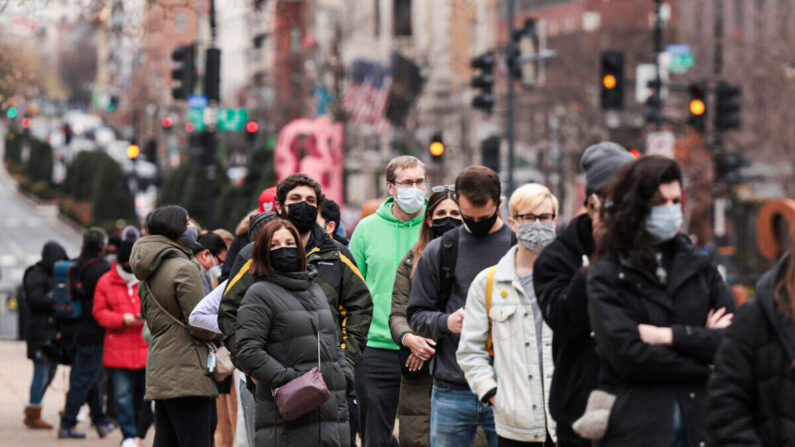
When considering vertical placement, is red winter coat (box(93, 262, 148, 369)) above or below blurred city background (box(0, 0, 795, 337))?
below

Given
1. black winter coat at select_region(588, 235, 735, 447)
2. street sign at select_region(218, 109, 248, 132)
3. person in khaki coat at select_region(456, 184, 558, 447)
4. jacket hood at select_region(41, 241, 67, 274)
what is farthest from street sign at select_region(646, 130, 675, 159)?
black winter coat at select_region(588, 235, 735, 447)

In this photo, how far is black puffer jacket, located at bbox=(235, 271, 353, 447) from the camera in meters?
7.46

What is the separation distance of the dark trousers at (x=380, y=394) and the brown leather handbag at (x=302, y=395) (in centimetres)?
171

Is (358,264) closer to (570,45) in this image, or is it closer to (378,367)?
(378,367)

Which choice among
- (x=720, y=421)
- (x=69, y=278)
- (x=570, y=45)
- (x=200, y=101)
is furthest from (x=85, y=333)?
(x=570, y=45)

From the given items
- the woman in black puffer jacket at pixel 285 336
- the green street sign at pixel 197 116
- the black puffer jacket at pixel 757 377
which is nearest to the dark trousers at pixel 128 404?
the woman in black puffer jacket at pixel 285 336

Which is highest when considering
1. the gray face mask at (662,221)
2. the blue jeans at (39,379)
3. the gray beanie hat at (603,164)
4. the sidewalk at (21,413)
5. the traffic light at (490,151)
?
the traffic light at (490,151)

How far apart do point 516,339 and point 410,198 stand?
267cm

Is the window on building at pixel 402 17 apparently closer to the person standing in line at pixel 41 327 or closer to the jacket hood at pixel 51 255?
the jacket hood at pixel 51 255

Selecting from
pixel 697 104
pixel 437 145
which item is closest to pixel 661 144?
pixel 697 104

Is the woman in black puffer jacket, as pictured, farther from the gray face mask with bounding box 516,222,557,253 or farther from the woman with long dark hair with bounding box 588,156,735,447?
the woman with long dark hair with bounding box 588,156,735,447

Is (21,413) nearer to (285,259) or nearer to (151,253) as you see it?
(151,253)

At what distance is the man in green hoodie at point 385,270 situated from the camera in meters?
9.15

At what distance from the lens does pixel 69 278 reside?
13586mm
